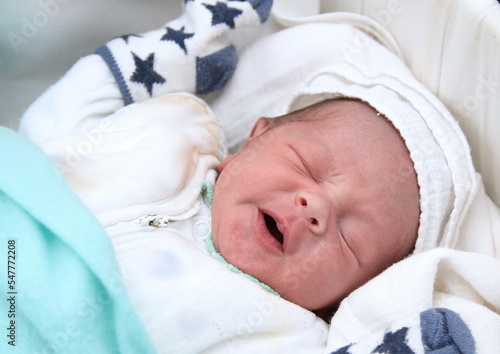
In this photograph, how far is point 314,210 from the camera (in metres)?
1.04

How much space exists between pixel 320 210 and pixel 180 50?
58 centimetres

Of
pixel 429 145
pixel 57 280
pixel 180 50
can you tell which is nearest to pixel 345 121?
pixel 429 145

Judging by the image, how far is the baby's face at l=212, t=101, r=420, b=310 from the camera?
108cm

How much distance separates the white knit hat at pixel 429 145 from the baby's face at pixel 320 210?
24 millimetres

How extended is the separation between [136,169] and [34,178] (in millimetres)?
228

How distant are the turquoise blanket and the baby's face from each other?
26 centimetres

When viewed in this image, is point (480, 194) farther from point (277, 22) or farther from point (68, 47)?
point (68, 47)

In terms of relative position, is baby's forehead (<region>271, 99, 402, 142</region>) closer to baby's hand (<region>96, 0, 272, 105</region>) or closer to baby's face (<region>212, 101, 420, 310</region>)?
baby's face (<region>212, 101, 420, 310</region>)

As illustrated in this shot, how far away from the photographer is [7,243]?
0.94m

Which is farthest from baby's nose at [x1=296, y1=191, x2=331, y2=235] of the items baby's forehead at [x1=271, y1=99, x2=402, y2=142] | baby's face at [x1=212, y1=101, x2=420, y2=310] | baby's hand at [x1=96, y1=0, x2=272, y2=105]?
baby's hand at [x1=96, y1=0, x2=272, y2=105]

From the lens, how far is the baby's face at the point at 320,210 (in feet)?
3.53

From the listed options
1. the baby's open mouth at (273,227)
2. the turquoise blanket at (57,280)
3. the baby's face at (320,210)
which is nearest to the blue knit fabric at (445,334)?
the baby's face at (320,210)

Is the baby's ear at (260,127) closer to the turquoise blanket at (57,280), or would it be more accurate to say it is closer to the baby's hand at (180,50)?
the baby's hand at (180,50)

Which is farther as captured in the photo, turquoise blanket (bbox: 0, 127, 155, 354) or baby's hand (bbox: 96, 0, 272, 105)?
baby's hand (bbox: 96, 0, 272, 105)
